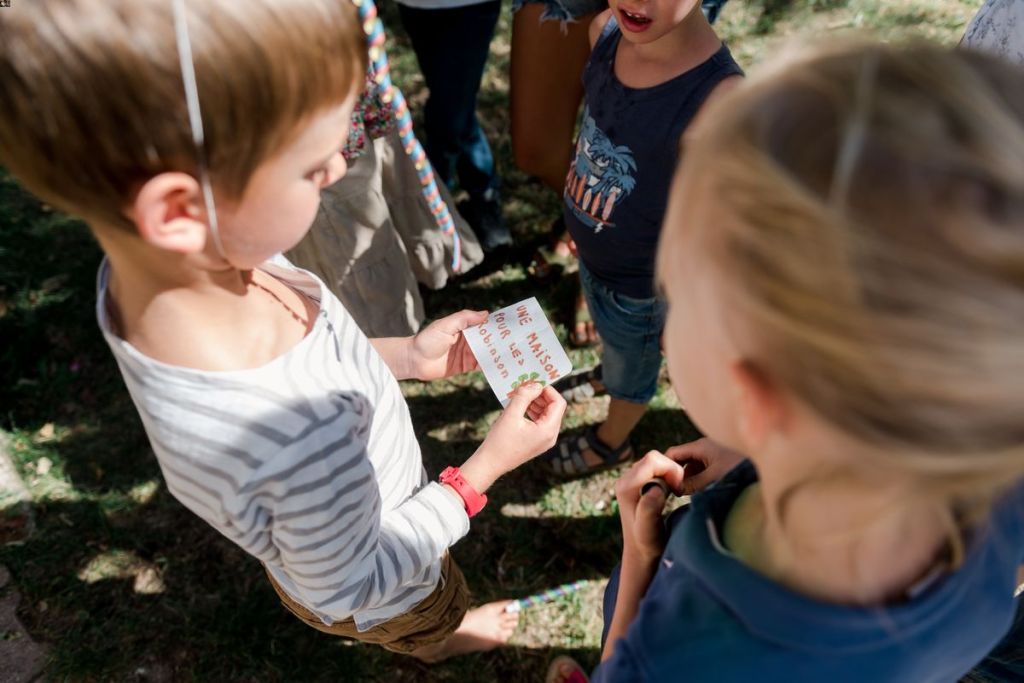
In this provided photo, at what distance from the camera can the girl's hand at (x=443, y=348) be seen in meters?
1.83

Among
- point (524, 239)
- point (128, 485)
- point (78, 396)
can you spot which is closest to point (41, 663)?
point (128, 485)

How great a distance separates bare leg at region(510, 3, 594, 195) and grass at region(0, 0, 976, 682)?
0.60 metres

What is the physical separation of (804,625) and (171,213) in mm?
970

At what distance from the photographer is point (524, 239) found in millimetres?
3461

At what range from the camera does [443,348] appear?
73.6 inches

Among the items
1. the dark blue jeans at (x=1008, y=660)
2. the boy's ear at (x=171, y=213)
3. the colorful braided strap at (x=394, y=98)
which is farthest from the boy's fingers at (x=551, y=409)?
the dark blue jeans at (x=1008, y=660)

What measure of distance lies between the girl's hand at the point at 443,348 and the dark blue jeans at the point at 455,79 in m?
1.22

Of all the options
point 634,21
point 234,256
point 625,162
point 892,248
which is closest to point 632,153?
point 625,162

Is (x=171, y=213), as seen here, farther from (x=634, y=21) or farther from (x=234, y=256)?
(x=634, y=21)

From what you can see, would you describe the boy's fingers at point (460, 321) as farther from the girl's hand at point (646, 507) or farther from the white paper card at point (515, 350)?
the girl's hand at point (646, 507)

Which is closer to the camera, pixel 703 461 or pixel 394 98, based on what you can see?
pixel 703 461

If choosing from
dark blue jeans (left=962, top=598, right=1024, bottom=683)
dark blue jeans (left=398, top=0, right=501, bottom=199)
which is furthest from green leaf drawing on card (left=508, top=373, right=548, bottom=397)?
dark blue jeans (left=398, top=0, right=501, bottom=199)

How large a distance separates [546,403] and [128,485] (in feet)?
6.53

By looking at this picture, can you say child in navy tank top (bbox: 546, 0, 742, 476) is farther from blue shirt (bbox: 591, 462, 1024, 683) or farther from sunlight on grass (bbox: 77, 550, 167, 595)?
sunlight on grass (bbox: 77, 550, 167, 595)
